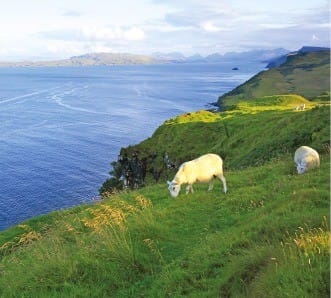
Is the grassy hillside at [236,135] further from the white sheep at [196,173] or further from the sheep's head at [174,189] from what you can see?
the sheep's head at [174,189]

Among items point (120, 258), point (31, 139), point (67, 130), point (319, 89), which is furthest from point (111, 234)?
point (319, 89)

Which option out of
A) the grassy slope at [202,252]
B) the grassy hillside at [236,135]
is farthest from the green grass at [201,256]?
the grassy hillside at [236,135]

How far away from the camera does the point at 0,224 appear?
220ft

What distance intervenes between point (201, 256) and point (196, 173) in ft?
26.1

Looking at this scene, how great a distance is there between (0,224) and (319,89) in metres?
125

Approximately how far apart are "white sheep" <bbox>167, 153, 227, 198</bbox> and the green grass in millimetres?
2486

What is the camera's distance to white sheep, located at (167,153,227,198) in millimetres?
18812

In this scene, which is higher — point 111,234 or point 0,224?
point 111,234

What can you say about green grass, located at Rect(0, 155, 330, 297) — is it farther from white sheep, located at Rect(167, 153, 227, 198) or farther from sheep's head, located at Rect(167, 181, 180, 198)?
white sheep, located at Rect(167, 153, 227, 198)

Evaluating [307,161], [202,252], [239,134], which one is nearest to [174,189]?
[307,161]

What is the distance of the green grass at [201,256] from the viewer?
830cm

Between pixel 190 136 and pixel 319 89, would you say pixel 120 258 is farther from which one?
pixel 319 89

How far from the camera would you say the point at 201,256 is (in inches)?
442

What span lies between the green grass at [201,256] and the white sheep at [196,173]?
2486 mm
